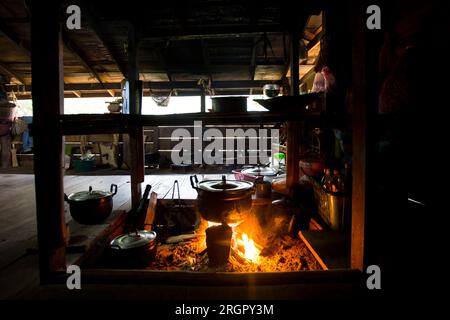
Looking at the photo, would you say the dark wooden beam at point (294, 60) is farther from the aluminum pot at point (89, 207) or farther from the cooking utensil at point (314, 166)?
the aluminum pot at point (89, 207)

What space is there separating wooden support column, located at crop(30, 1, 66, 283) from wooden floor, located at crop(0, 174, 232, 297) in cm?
71

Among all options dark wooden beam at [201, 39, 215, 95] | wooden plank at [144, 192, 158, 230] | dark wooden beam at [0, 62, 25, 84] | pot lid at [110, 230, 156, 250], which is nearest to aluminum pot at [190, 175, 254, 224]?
pot lid at [110, 230, 156, 250]

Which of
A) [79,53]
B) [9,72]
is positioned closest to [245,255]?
[79,53]

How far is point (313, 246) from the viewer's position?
3328 millimetres

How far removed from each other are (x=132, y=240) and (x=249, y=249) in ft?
6.57

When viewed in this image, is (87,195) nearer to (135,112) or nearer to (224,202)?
(135,112)

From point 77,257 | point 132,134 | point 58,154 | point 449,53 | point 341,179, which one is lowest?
point 77,257

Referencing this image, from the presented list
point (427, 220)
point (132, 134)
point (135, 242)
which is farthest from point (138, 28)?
point (427, 220)

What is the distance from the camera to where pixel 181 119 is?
8.41ft

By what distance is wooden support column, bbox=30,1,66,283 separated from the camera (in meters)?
2.26
